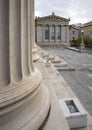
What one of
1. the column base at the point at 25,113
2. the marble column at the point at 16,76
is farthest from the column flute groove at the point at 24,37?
the column base at the point at 25,113

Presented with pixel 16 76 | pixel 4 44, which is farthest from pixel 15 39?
pixel 16 76

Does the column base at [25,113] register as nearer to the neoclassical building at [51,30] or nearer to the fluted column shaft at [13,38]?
the fluted column shaft at [13,38]

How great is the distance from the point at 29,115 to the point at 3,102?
0.47 m

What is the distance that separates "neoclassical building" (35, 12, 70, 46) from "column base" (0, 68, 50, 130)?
50843 millimetres

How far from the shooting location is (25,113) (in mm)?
2432

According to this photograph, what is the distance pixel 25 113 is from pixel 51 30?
5297 centimetres

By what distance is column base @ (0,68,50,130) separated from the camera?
221 centimetres

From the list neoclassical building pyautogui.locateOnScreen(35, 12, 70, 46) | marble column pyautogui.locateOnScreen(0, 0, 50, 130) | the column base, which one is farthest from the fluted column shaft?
neoclassical building pyautogui.locateOnScreen(35, 12, 70, 46)

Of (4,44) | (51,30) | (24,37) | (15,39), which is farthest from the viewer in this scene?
(51,30)

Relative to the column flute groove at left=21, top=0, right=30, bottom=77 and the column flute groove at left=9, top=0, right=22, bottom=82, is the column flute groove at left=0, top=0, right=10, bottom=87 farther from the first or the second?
the column flute groove at left=21, top=0, right=30, bottom=77

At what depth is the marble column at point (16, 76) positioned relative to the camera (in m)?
2.21

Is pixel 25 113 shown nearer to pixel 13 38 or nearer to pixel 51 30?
pixel 13 38

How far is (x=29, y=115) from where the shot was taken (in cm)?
246

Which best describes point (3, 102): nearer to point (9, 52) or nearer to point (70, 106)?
point (9, 52)
